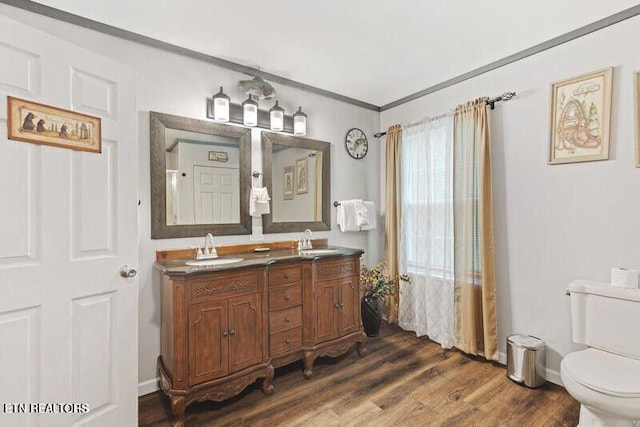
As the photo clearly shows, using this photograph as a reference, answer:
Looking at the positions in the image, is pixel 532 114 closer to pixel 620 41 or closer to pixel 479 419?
pixel 620 41

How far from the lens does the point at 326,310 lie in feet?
7.97

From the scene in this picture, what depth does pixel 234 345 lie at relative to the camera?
1965 millimetres

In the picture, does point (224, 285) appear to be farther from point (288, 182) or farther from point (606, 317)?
point (606, 317)

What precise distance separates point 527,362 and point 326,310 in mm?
1477

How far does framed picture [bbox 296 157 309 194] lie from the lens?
2.92m

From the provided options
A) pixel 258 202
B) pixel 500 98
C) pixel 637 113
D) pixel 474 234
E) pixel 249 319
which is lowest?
pixel 249 319

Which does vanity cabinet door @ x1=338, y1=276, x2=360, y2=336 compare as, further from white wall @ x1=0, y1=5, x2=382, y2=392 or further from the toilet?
the toilet

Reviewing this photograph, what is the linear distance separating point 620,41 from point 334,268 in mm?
2436

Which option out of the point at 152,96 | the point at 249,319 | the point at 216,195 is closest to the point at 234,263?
the point at 249,319

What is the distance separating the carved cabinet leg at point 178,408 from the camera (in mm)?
1750

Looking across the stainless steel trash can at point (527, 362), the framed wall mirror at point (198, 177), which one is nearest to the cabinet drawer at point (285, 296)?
the framed wall mirror at point (198, 177)

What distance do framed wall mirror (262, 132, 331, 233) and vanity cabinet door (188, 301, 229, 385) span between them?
37.8 inches

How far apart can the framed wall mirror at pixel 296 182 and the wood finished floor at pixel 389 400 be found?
4.14ft

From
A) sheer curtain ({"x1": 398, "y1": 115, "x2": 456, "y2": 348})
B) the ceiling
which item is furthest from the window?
the ceiling
